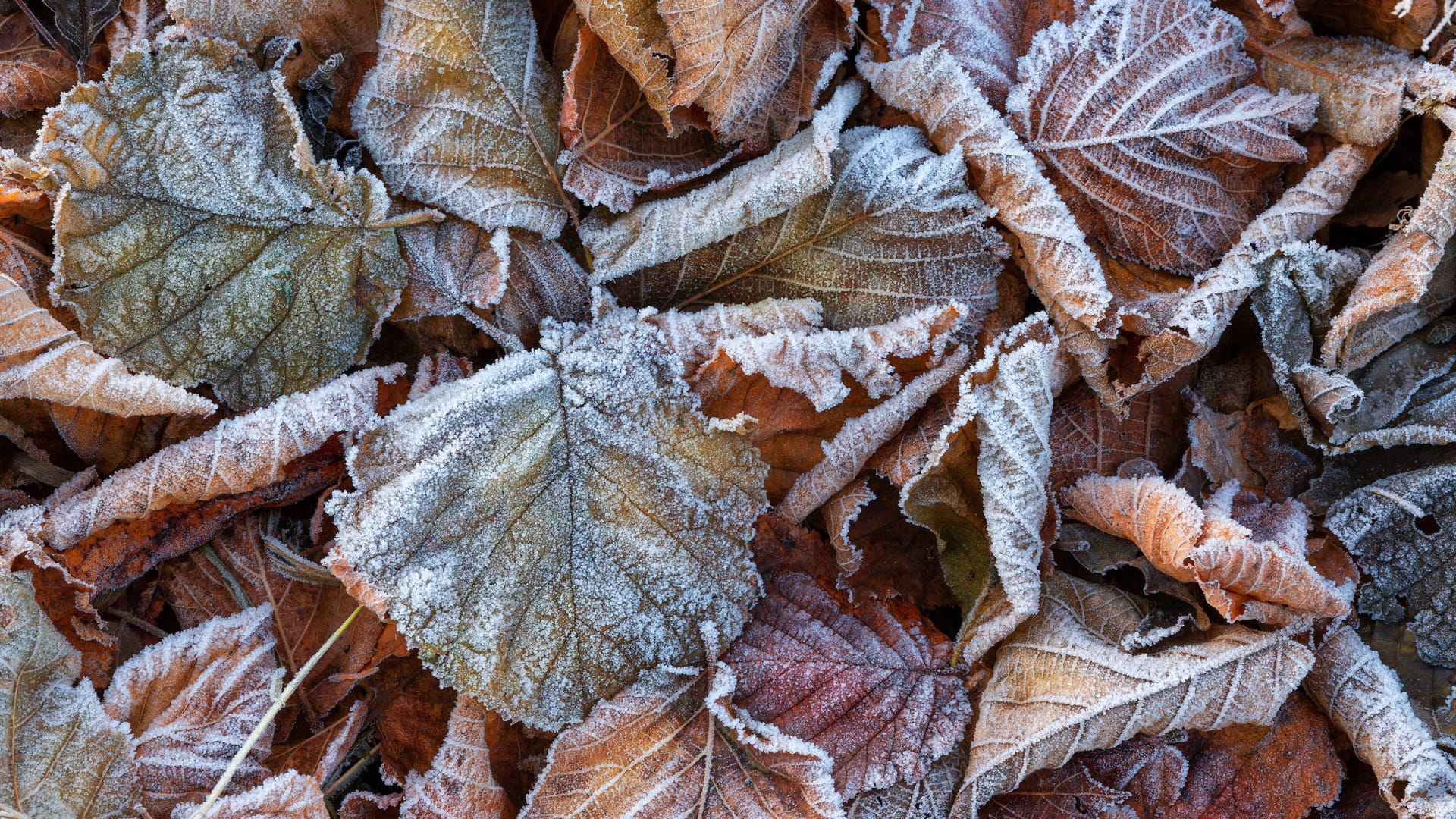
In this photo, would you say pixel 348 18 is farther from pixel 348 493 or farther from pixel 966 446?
pixel 966 446

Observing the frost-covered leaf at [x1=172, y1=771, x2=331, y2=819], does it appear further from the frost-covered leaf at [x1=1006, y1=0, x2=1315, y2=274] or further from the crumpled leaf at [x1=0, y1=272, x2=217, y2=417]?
the frost-covered leaf at [x1=1006, y1=0, x2=1315, y2=274]

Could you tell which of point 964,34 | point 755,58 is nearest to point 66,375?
point 755,58

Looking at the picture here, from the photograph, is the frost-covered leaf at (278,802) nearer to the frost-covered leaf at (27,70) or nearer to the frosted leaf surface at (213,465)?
the frosted leaf surface at (213,465)

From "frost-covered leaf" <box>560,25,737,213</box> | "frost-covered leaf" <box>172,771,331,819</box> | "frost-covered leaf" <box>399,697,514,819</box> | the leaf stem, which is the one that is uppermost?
"frost-covered leaf" <box>560,25,737,213</box>

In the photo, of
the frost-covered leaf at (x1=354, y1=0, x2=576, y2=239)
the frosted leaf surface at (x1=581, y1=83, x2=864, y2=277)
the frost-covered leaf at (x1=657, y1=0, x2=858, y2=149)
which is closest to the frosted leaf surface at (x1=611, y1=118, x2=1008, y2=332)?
the frosted leaf surface at (x1=581, y1=83, x2=864, y2=277)

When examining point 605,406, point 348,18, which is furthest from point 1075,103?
point 348,18

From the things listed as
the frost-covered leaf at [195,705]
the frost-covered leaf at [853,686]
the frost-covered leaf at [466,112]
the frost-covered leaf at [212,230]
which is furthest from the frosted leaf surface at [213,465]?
the frost-covered leaf at [853,686]
